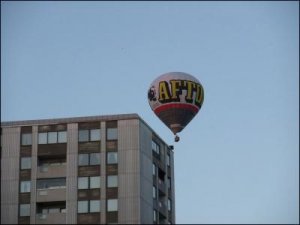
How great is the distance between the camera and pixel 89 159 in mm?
86125

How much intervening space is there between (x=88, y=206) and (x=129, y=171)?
6.26 meters

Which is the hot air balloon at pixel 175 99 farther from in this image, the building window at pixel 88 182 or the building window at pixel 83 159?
the building window at pixel 83 159

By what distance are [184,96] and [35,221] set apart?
24074 mm

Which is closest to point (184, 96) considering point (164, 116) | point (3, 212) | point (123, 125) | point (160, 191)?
point (164, 116)

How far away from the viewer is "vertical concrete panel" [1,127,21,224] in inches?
3376

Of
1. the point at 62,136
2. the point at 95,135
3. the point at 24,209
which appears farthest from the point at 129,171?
the point at 24,209

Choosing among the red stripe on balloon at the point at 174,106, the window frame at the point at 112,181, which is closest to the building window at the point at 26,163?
the window frame at the point at 112,181

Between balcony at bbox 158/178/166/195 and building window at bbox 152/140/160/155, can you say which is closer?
building window at bbox 152/140/160/155

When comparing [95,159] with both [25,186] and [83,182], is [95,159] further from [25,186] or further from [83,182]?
[25,186]

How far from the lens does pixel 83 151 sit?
86688 mm

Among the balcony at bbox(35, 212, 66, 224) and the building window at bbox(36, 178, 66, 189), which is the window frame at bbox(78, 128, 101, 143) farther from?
the balcony at bbox(35, 212, 66, 224)

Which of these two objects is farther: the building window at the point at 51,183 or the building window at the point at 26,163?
the building window at the point at 26,163

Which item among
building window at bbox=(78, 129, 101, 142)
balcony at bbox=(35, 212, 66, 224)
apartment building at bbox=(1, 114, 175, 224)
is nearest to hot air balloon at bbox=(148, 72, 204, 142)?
apartment building at bbox=(1, 114, 175, 224)

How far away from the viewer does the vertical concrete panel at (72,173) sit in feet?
276
